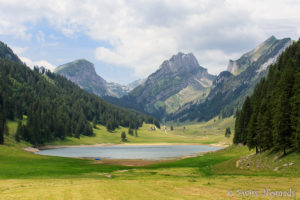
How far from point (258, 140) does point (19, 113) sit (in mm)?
188050

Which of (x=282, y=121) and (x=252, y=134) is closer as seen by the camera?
(x=282, y=121)

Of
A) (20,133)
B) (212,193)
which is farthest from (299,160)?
(20,133)

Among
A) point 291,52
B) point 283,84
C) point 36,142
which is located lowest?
point 36,142

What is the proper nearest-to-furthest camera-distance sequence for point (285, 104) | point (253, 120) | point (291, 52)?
point (285, 104) → point (253, 120) → point (291, 52)

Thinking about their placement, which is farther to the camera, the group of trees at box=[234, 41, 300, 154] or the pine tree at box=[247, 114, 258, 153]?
the pine tree at box=[247, 114, 258, 153]

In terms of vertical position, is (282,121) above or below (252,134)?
above

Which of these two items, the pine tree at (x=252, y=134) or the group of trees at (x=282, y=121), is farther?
the pine tree at (x=252, y=134)

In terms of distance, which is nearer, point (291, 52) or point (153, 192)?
point (153, 192)

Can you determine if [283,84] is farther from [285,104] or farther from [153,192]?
[153,192]

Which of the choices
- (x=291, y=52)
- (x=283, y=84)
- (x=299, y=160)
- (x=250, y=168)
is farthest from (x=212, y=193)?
(x=291, y=52)

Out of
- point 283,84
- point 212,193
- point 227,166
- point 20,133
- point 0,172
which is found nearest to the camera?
point 212,193

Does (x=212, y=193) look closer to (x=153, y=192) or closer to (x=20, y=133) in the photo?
(x=153, y=192)

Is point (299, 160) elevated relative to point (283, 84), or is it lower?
lower

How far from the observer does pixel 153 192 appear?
26.8 m
